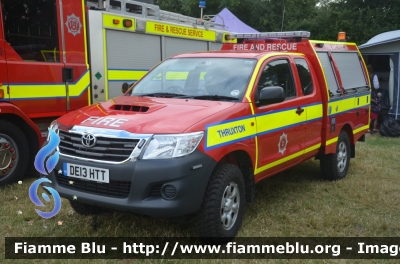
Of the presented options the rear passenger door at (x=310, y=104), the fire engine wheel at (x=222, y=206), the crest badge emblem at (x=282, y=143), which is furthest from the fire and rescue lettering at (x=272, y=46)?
the fire engine wheel at (x=222, y=206)

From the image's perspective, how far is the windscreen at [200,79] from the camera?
4461 millimetres

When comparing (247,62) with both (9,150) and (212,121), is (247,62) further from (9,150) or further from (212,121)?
(9,150)

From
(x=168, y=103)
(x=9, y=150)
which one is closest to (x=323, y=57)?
(x=168, y=103)

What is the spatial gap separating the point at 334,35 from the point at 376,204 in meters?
17.2

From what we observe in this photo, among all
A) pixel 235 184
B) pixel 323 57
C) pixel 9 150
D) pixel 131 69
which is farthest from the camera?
pixel 131 69

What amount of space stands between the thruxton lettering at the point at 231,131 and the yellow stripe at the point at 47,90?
122 inches

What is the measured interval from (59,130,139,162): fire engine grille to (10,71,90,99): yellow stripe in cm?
224

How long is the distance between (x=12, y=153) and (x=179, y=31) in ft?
12.9

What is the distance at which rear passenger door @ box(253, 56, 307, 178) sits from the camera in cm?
448

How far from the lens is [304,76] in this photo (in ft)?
18.0

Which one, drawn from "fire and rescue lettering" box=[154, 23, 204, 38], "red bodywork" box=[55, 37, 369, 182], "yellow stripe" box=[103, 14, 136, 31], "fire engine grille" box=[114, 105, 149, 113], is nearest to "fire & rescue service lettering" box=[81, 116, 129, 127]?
"red bodywork" box=[55, 37, 369, 182]

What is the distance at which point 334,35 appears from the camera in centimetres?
2102

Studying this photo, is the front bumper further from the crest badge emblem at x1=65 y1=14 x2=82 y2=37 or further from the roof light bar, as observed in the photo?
the crest badge emblem at x1=65 y1=14 x2=82 y2=37

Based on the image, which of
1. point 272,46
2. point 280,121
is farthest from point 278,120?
point 272,46
